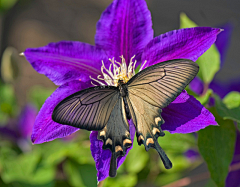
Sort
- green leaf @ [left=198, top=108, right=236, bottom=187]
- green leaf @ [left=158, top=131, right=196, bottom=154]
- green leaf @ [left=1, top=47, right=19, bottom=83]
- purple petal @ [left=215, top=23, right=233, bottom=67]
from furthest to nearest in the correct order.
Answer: green leaf @ [left=1, top=47, right=19, bottom=83] → purple petal @ [left=215, top=23, right=233, bottom=67] → green leaf @ [left=158, top=131, right=196, bottom=154] → green leaf @ [left=198, top=108, right=236, bottom=187]

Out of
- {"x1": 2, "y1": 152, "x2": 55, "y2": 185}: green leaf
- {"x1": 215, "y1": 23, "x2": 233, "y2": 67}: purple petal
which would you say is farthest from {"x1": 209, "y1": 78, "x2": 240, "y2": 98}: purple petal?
{"x1": 2, "y1": 152, "x2": 55, "y2": 185}: green leaf

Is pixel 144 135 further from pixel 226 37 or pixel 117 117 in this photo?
pixel 226 37

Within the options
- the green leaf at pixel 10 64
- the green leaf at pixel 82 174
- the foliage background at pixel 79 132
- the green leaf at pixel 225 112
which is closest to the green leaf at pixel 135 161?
the foliage background at pixel 79 132

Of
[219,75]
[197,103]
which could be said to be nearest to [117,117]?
[197,103]

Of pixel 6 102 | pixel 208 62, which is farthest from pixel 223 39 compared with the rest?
pixel 6 102

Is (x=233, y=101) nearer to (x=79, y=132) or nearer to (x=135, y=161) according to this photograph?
(x=135, y=161)

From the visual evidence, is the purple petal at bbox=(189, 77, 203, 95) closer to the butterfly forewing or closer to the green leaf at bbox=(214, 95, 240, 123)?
the green leaf at bbox=(214, 95, 240, 123)
